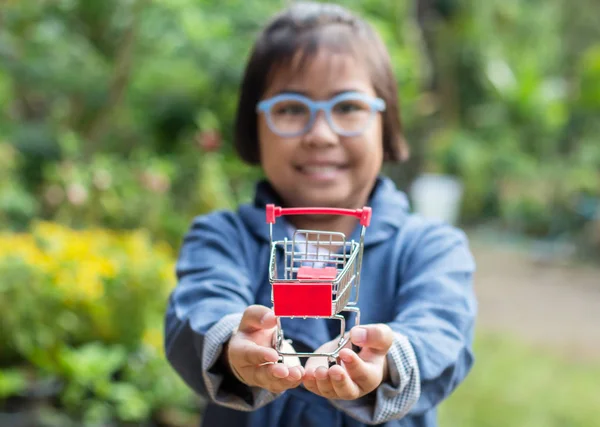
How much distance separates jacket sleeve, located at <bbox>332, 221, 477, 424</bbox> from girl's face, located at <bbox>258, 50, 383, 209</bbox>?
0.19 meters

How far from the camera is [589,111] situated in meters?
14.4

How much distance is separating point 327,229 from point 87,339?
233cm

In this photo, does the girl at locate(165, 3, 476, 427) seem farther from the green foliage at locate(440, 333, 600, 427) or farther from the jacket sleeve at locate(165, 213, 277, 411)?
the green foliage at locate(440, 333, 600, 427)

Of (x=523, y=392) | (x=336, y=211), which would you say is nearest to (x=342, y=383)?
(x=336, y=211)

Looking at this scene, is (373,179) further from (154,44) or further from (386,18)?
(386,18)

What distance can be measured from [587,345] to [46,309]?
4338 millimetres

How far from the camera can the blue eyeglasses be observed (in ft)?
4.98

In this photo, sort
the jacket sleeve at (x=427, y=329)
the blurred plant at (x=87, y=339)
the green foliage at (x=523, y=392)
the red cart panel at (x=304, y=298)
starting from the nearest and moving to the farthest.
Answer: the red cart panel at (x=304, y=298), the jacket sleeve at (x=427, y=329), the blurred plant at (x=87, y=339), the green foliage at (x=523, y=392)

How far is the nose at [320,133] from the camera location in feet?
4.92

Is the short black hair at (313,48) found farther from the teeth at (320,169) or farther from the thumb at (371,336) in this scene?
the thumb at (371,336)

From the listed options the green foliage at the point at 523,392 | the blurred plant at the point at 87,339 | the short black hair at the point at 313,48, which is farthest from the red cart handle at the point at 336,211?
the green foliage at the point at 523,392

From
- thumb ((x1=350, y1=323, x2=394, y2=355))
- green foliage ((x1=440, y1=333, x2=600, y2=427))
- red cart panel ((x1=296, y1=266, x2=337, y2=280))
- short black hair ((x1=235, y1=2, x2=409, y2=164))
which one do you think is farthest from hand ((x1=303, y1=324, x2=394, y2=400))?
green foliage ((x1=440, y1=333, x2=600, y2=427))

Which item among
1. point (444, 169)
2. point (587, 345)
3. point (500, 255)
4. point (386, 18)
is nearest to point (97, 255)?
point (587, 345)

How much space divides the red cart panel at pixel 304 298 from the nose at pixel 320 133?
545mm
